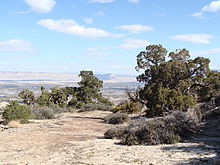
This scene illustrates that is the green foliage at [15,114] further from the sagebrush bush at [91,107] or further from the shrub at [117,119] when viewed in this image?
the sagebrush bush at [91,107]

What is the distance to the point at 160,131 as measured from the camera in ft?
41.1

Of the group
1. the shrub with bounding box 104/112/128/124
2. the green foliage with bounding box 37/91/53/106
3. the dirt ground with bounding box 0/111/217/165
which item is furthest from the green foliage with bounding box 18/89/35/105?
the dirt ground with bounding box 0/111/217/165

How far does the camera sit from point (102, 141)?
43.5ft

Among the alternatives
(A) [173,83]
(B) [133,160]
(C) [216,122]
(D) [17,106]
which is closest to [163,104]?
(A) [173,83]

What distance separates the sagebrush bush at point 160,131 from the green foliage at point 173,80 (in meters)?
7.09

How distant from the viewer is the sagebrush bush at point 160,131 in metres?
12.3

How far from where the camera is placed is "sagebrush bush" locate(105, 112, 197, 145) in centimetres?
1227

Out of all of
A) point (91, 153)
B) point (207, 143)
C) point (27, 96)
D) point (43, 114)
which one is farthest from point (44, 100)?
point (207, 143)

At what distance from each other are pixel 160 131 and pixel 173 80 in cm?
1125

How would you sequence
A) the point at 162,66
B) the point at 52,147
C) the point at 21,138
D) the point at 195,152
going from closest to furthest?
1. the point at 195,152
2. the point at 52,147
3. the point at 21,138
4. the point at 162,66

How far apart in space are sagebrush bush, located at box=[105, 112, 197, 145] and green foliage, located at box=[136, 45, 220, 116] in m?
7.09

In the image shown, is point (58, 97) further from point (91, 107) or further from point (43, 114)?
point (43, 114)

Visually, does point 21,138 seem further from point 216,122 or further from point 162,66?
point 162,66

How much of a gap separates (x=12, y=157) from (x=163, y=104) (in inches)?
514
